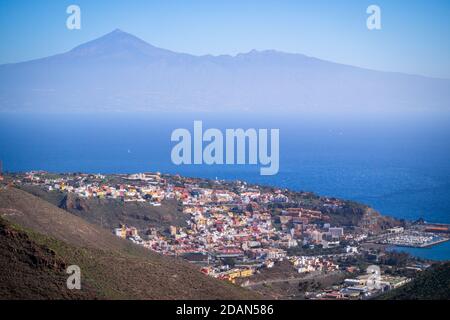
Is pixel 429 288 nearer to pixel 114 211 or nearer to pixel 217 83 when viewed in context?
pixel 114 211

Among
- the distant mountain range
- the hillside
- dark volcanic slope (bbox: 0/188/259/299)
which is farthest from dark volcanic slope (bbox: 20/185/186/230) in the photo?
the distant mountain range

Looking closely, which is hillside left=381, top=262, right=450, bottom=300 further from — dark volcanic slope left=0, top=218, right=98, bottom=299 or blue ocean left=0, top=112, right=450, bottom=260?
blue ocean left=0, top=112, right=450, bottom=260

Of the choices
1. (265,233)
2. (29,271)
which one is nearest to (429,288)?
(29,271)

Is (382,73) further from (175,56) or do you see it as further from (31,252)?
(31,252)

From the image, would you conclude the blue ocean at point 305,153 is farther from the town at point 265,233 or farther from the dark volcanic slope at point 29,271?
the dark volcanic slope at point 29,271
